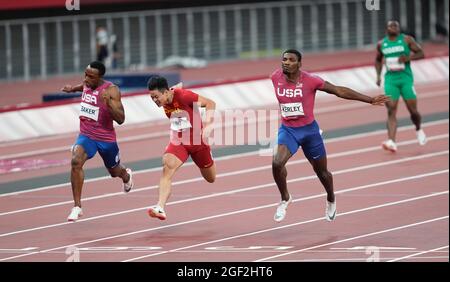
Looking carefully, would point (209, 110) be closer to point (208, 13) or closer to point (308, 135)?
point (308, 135)

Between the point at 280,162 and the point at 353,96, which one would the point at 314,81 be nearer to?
the point at 353,96

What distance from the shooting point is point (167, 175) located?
55.7 feet

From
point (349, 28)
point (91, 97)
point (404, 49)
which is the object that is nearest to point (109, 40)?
point (349, 28)

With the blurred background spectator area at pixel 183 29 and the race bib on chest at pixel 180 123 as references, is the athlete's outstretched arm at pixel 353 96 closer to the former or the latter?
the race bib on chest at pixel 180 123

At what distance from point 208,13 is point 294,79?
1137 inches

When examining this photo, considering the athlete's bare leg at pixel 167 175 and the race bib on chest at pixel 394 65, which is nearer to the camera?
the athlete's bare leg at pixel 167 175

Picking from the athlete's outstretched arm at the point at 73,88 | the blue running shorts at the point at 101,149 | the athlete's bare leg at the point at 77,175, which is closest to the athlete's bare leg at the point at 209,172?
the blue running shorts at the point at 101,149

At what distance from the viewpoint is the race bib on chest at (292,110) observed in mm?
17000

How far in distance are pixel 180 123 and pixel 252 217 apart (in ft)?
6.89

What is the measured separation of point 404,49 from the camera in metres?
24.2

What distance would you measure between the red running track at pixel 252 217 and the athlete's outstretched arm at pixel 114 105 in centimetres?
148

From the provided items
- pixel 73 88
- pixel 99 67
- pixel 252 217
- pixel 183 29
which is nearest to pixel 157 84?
pixel 99 67

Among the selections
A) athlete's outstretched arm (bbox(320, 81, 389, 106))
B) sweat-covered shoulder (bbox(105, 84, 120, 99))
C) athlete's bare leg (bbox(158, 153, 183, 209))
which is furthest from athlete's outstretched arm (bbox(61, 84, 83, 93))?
athlete's outstretched arm (bbox(320, 81, 389, 106))

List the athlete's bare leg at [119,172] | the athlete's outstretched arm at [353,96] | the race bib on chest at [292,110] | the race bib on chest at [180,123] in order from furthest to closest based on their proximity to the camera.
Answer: the athlete's bare leg at [119,172] → the race bib on chest at [180,123] → the race bib on chest at [292,110] → the athlete's outstretched arm at [353,96]
